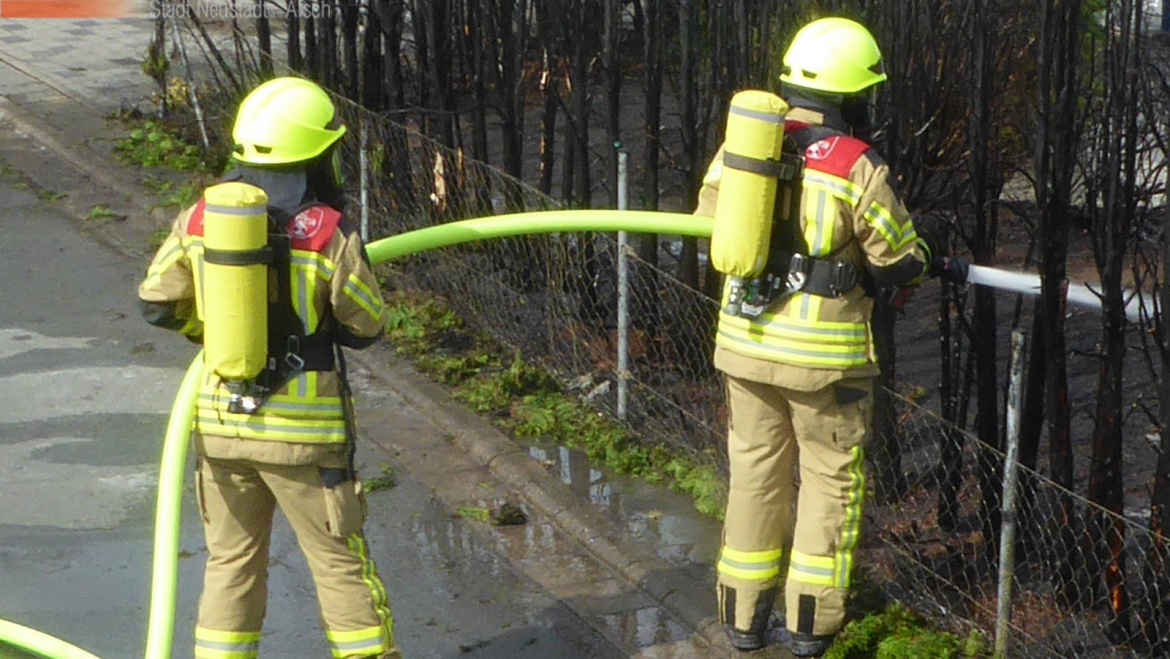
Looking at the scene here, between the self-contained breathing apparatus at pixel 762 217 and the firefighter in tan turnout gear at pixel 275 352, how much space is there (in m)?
1.09

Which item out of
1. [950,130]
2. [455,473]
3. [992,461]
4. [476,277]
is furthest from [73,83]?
[992,461]

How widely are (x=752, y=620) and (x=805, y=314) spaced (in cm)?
103

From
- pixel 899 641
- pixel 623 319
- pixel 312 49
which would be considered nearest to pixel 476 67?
pixel 312 49

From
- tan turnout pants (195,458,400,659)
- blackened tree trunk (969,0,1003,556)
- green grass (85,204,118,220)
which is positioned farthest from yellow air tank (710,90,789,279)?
green grass (85,204,118,220)

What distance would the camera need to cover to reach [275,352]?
173 inches

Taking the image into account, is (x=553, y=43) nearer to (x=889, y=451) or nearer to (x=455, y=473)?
(x=455, y=473)

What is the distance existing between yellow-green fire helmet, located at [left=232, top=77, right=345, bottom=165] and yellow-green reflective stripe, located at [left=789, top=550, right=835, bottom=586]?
6.48ft

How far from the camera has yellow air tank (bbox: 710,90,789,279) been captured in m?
4.60

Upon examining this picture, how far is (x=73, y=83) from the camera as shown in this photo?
1262cm

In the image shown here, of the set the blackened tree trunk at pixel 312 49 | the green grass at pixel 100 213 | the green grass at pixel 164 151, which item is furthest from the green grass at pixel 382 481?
the green grass at pixel 164 151

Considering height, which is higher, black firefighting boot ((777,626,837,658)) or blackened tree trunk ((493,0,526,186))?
blackened tree trunk ((493,0,526,186))

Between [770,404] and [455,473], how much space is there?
1934mm

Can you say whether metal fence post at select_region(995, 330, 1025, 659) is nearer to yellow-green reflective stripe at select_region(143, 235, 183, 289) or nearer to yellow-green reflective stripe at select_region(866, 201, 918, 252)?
yellow-green reflective stripe at select_region(866, 201, 918, 252)

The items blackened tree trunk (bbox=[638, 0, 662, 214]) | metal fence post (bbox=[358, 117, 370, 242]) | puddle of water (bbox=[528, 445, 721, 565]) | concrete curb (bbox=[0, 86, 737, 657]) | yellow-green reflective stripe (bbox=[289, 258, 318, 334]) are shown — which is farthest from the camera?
metal fence post (bbox=[358, 117, 370, 242])
